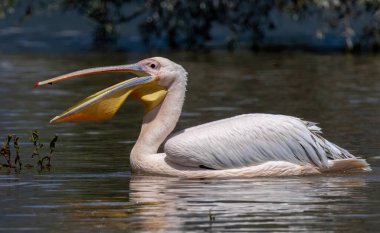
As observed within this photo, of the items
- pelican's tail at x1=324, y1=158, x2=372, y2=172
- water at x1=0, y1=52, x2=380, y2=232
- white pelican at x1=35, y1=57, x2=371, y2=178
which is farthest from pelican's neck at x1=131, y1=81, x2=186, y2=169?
pelican's tail at x1=324, y1=158, x2=372, y2=172

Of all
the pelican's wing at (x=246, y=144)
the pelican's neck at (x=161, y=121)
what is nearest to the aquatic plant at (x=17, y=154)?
the pelican's neck at (x=161, y=121)

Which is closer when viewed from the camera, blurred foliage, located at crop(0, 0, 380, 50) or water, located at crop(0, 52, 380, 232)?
water, located at crop(0, 52, 380, 232)

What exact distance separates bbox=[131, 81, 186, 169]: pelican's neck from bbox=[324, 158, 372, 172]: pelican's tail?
1235mm

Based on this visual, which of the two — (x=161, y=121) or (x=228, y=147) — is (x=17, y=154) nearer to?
(x=161, y=121)

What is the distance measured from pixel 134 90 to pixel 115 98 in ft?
0.54

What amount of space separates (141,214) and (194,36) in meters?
19.2

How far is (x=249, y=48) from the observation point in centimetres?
2838

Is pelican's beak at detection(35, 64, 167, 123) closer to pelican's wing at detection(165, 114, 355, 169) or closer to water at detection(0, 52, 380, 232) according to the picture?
water at detection(0, 52, 380, 232)

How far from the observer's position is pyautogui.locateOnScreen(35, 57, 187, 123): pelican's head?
10.0 meters

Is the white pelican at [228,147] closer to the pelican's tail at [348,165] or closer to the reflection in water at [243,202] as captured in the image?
the pelican's tail at [348,165]

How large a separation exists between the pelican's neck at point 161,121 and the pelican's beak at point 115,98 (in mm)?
67

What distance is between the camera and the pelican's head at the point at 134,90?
10.0 m

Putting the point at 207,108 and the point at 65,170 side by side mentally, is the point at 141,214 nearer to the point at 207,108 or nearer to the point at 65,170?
the point at 65,170

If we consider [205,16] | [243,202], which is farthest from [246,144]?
[205,16]
